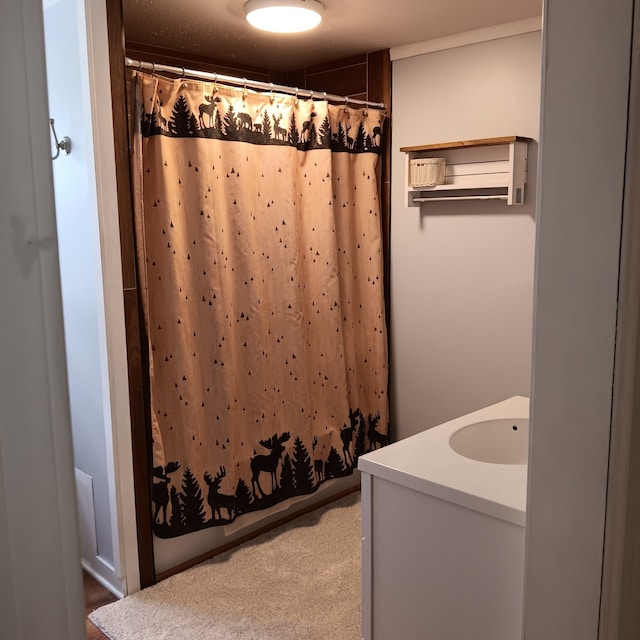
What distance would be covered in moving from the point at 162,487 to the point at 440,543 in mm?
1338

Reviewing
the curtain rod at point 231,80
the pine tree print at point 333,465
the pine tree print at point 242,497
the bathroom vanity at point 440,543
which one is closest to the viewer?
the bathroom vanity at point 440,543

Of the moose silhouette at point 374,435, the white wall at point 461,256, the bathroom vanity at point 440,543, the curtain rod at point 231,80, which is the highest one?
the curtain rod at point 231,80

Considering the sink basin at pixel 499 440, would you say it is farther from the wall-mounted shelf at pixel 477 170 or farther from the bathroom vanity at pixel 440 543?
the wall-mounted shelf at pixel 477 170

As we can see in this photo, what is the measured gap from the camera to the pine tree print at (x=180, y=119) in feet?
8.05

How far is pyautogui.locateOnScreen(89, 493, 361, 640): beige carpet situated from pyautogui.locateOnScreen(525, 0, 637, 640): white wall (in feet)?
4.42

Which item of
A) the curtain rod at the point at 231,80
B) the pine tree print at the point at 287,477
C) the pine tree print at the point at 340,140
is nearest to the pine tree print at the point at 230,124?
the curtain rod at the point at 231,80

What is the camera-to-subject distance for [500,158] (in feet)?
9.46

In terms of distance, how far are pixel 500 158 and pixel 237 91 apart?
119 centimetres

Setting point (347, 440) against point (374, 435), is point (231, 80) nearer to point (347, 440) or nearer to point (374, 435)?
point (347, 440)

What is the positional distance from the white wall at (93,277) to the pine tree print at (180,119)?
269 millimetres

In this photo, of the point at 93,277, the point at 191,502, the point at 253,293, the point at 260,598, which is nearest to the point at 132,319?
the point at 93,277

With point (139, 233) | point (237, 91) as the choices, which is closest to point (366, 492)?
point (139, 233)

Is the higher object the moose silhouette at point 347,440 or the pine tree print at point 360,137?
the pine tree print at point 360,137

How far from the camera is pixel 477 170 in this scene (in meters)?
2.97
